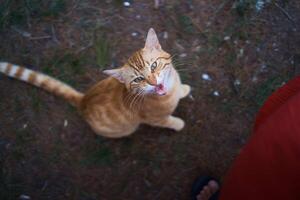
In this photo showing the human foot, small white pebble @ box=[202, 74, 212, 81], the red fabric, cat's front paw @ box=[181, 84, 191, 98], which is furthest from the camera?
small white pebble @ box=[202, 74, 212, 81]

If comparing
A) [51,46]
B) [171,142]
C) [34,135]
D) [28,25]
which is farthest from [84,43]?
[171,142]

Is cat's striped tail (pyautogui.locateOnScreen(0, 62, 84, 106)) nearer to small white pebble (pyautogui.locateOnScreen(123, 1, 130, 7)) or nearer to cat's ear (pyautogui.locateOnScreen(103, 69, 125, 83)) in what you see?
cat's ear (pyautogui.locateOnScreen(103, 69, 125, 83))

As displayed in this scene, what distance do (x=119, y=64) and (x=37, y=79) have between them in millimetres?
564

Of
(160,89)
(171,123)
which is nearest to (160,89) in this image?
(160,89)

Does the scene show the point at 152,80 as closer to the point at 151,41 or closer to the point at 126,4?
the point at 151,41

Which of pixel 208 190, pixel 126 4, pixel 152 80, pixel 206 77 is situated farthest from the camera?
pixel 126 4

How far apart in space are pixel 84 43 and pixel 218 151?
121 centimetres

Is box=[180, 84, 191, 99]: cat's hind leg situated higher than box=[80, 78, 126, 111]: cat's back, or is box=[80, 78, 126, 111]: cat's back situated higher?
box=[80, 78, 126, 111]: cat's back

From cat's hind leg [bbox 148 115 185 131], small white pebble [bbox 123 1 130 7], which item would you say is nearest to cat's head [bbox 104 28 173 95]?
cat's hind leg [bbox 148 115 185 131]

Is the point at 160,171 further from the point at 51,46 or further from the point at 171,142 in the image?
the point at 51,46

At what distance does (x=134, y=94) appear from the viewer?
206cm

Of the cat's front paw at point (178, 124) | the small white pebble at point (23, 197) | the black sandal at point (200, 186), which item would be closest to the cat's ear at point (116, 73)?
the cat's front paw at point (178, 124)

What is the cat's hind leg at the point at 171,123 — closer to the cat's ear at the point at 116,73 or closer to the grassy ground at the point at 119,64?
the grassy ground at the point at 119,64

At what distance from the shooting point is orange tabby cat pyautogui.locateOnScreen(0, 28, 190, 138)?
1937 millimetres
